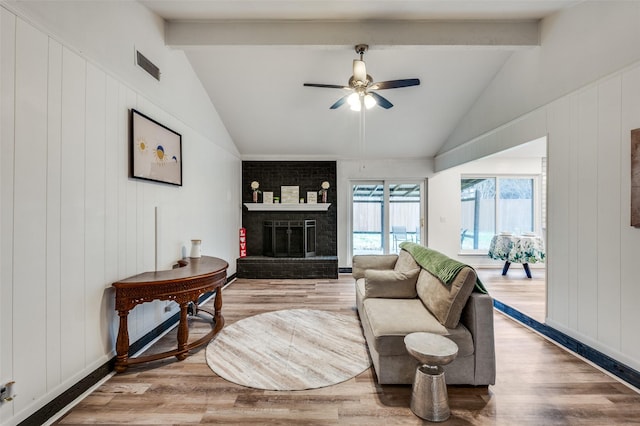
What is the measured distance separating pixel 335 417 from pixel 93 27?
3179mm

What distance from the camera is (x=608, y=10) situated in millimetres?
2162

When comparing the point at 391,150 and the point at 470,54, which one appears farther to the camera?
the point at 391,150

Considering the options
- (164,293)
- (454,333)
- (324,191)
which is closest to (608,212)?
(454,333)

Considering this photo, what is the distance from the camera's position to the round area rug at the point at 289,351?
6.91 ft

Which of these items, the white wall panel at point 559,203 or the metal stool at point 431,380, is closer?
the metal stool at point 431,380

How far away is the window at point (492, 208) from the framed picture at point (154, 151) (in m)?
5.43

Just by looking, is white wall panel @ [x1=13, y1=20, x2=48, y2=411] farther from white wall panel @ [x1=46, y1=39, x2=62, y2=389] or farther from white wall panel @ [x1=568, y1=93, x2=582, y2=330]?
white wall panel @ [x1=568, y1=93, x2=582, y2=330]

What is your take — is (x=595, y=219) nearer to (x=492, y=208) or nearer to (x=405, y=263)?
(x=405, y=263)

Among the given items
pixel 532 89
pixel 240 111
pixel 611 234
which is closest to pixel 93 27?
pixel 240 111

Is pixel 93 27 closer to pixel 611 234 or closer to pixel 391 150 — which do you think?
pixel 611 234

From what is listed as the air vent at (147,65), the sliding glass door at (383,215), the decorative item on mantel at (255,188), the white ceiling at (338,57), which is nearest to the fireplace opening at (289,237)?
the decorative item on mantel at (255,188)

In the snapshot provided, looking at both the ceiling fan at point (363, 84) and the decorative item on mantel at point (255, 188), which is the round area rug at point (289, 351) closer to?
the ceiling fan at point (363, 84)

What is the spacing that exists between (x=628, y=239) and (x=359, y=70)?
2638 mm

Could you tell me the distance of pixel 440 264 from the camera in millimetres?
2297
